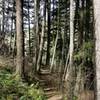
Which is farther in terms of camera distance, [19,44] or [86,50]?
[19,44]

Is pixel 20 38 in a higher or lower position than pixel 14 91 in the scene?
higher

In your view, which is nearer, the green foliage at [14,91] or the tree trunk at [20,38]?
the green foliage at [14,91]

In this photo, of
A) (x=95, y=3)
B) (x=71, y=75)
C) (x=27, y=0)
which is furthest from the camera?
(x=27, y=0)

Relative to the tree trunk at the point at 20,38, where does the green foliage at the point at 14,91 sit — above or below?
below

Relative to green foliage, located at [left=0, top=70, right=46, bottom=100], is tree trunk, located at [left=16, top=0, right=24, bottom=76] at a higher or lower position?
higher

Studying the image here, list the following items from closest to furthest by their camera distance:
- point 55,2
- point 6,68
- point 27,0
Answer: point 6,68 → point 55,2 → point 27,0

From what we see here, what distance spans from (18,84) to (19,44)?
8.08 feet

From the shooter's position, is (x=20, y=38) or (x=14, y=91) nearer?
(x=14, y=91)

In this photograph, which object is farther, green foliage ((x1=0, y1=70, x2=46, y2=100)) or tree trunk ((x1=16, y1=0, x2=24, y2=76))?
tree trunk ((x1=16, y1=0, x2=24, y2=76))

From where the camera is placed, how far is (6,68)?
14844 mm

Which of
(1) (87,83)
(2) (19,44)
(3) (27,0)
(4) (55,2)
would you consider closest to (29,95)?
(2) (19,44)

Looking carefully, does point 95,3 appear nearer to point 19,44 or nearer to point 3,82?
point 3,82

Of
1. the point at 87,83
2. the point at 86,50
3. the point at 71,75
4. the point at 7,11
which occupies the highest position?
the point at 7,11

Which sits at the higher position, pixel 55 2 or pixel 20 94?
pixel 55 2
